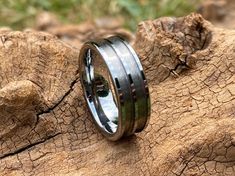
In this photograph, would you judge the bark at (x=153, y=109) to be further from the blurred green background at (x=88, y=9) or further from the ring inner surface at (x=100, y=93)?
the blurred green background at (x=88, y=9)

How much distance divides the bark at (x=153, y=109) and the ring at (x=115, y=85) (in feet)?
0.15

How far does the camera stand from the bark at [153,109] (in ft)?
7.00

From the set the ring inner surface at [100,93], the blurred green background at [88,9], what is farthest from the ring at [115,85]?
the blurred green background at [88,9]

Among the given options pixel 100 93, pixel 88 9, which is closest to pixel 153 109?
pixel 100 93

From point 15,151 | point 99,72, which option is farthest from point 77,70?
point 15,151

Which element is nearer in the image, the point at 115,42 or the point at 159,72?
the point at 115,42

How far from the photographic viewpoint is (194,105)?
2275mm

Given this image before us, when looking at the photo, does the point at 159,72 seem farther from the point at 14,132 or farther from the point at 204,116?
the point at 14,132

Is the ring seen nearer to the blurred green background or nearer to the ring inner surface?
the ring inner surface

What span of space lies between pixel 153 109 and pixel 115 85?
29cm

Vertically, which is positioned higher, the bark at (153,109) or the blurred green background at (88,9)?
the blurred green background at (88,9)

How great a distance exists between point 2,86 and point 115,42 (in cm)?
47

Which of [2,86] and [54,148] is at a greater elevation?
[2,86]

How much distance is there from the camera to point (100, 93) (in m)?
2.46
